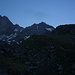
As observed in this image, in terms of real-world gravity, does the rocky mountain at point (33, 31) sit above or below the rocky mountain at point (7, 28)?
below

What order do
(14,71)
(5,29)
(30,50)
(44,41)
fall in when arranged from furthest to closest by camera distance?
(5,29), (44,41), (30,50), (14,71)

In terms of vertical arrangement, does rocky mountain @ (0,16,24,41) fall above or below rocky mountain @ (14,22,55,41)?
above

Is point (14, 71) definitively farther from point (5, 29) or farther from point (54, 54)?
point (5, 29)

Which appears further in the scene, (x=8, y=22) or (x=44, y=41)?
(x=8, y=22)

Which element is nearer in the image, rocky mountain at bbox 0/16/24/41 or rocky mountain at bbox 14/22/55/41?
rocky mountain at bbox 14/22/55/41

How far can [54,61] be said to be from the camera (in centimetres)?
1736

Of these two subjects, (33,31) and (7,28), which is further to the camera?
(7,28)

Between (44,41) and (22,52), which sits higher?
(44,41)

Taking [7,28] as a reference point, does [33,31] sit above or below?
below

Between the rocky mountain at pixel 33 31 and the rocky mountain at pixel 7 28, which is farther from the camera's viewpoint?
the rocky mountain at pixel 7 28

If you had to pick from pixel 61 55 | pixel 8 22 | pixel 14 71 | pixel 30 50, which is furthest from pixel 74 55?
pixel 8 22

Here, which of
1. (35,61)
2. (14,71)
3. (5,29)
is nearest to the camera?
(14,71)

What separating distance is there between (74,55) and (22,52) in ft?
36.4

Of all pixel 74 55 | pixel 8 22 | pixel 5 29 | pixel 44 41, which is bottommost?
pixel 74 55
